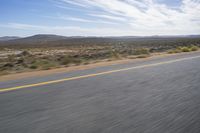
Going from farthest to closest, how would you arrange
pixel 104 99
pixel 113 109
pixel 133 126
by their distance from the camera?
pixel 104 99 < pixel 113 109 < pixel 133 126

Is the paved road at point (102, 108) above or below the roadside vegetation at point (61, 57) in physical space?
above

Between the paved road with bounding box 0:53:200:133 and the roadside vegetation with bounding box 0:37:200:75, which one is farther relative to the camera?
the roadside vegetation with bounding box 0:37:200:75

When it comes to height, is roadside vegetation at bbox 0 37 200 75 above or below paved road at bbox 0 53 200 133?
below

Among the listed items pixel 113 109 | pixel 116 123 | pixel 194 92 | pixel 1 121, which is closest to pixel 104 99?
pixel 113 109

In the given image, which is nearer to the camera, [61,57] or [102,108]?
[102,108]

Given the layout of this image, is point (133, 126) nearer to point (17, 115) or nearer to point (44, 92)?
point (17, 115)

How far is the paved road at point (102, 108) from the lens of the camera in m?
2.62

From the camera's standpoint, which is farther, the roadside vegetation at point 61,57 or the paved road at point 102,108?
the roadside vegetation at point 61,57

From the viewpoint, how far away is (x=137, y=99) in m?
3.82

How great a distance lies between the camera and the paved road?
103 inches

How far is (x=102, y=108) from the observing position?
10.8ft

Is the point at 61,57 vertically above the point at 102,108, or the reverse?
the point at 102,108

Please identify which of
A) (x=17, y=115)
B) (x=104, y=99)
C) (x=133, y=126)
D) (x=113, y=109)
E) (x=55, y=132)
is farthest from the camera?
(x=104, y=99)

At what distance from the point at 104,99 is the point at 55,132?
1533mm
